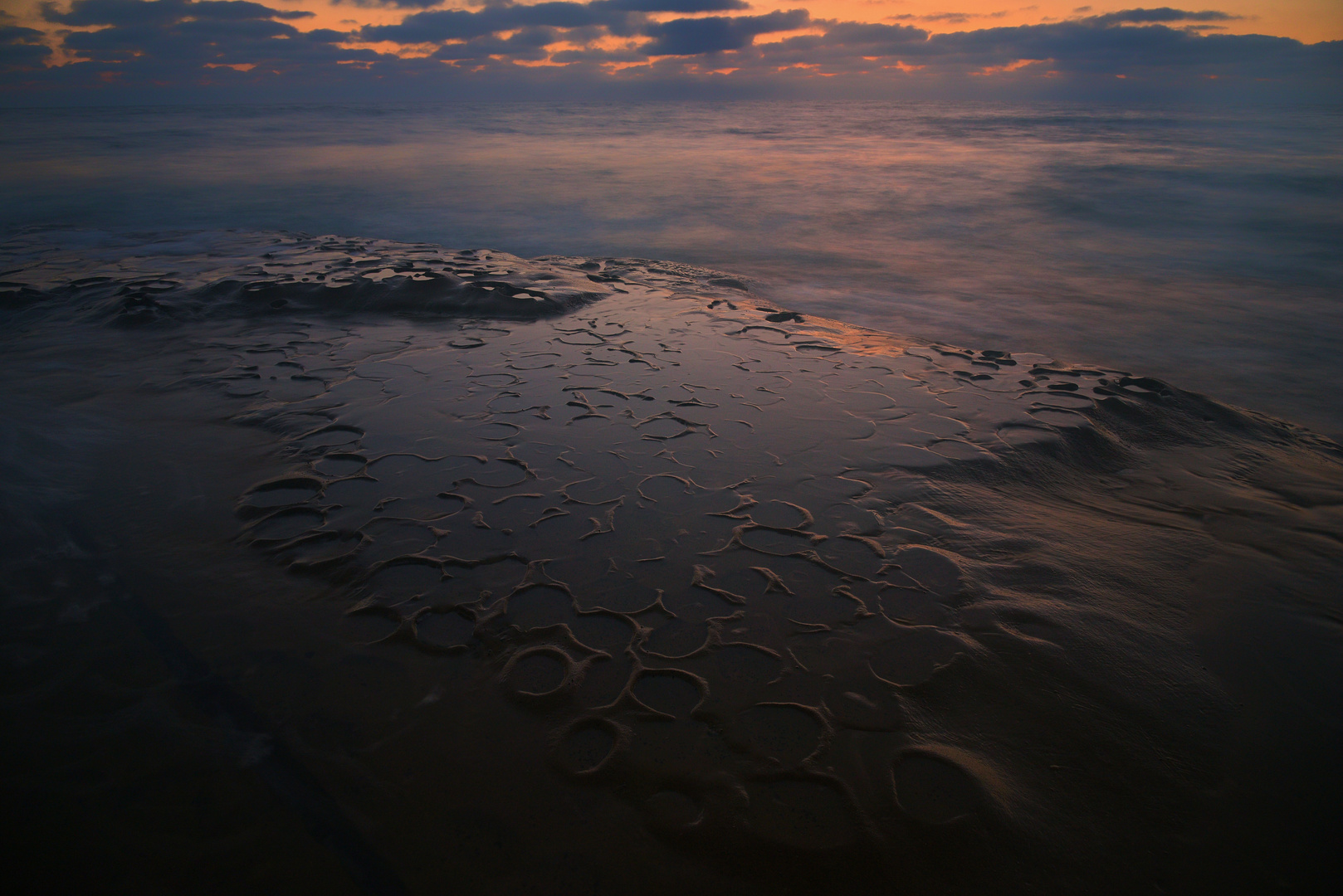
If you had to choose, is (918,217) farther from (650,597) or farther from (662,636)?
(662,636)

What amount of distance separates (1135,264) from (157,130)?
2128 inches

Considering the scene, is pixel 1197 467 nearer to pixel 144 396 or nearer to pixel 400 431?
pixel 400 431

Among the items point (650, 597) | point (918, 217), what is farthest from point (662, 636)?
point (918, 217)

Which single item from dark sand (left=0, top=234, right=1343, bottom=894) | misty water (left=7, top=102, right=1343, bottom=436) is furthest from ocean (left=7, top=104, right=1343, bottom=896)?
misty water (left=7, top=102, right=1343, bottom=436)

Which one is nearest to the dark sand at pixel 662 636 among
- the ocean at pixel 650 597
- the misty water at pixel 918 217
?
the ocean at pixel 650 597

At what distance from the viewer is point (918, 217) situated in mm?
15578

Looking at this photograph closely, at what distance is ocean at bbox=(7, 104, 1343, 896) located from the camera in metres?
1.99

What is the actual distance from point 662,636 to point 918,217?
15421 mm

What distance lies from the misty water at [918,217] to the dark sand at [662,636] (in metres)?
3.41

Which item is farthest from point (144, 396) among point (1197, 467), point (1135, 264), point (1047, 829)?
point (1135, 264)

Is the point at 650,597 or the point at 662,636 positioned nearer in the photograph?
the point at 662,636

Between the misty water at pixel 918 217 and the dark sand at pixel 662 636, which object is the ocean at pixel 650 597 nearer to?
the dark sand at pixel 662 636

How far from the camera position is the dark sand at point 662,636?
77.5 inches

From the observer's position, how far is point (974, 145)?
3281 centimetres
